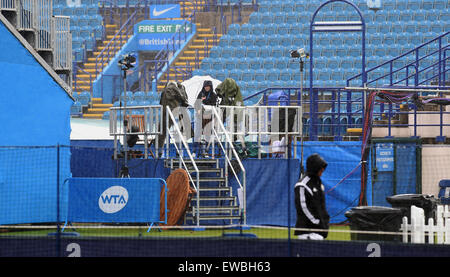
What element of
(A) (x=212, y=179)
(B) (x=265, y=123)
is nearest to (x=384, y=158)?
(B) (x=265, y=123)

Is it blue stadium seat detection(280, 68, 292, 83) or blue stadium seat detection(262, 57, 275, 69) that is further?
blue stadium seat detection(262, 57, 275, 69)

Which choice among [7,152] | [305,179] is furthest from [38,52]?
[305,179]

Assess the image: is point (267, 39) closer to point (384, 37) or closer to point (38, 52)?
point (384, 37)

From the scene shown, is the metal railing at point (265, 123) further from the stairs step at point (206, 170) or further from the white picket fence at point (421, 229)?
the white picket fence at point (421, 229)

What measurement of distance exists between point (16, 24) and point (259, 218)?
6.21 metres

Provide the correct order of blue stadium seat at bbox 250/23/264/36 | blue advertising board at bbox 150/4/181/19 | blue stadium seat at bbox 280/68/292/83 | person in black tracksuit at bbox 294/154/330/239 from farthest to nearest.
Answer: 1. blue advertising board at bbox 150/4/181/19
2. blue stadium seat at bbox 250/23/264/36
3. blue stadium seat at bbox 280/68/292/83
4. person in black tracksuit at bbox 294/154/330/239

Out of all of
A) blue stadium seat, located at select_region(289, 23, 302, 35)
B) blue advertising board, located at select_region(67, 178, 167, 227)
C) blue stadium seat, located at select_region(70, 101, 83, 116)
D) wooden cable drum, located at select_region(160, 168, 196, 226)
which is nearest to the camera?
blue advertising board, located at select_region(67, 178, 167, 227)

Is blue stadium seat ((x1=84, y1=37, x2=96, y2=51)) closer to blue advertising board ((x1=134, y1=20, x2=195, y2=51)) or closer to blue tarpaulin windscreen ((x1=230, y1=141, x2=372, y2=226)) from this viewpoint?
blue advertising board ((x1=134, y1=20, x2=195, y2=51))

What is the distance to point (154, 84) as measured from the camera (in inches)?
1193

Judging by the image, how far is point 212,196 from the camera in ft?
60.3

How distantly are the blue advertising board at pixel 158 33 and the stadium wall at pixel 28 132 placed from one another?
596 inches

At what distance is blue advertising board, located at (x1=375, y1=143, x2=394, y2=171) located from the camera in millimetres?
18719

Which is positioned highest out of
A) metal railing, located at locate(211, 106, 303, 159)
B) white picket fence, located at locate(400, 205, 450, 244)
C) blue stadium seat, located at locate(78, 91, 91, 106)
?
blue stadium seat, located at locate(78, 91, 91, 106)

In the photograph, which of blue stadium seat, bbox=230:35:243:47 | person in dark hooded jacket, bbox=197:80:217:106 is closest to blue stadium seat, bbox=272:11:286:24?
blue stadium seat, bbox=230:35:243:47
